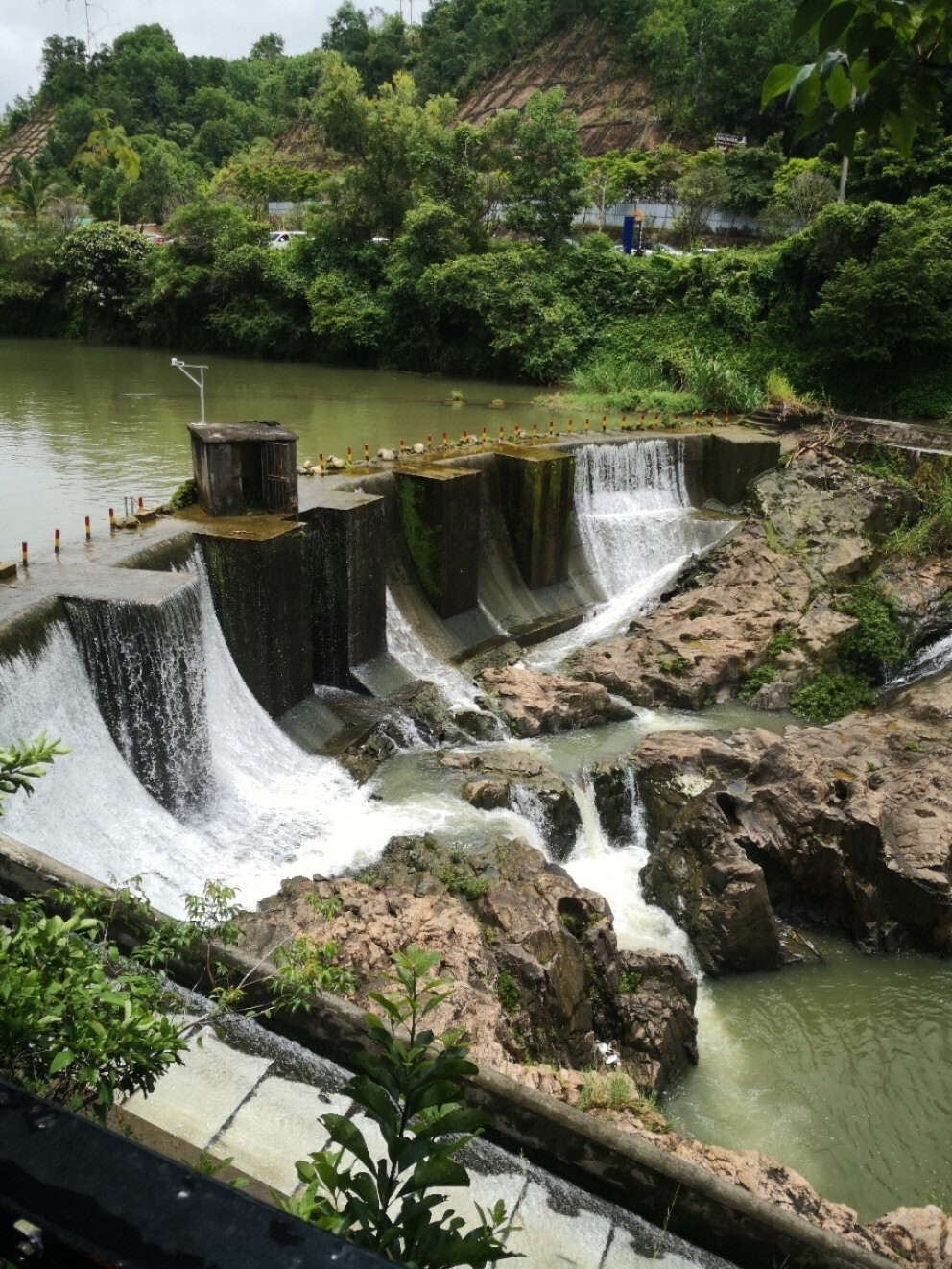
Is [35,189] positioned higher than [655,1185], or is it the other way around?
[35,189]

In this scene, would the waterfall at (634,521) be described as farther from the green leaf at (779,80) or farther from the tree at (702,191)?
the tree at (702,191)

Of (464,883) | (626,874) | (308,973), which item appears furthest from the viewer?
(626,874)

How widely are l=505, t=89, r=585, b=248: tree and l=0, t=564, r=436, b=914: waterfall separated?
22.0 meters

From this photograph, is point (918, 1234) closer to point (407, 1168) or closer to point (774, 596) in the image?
point (407, 1168)

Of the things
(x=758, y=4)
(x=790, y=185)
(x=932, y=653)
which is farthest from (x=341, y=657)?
(x=758, y=4)

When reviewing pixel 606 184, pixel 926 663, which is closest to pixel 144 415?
pixel 926 663

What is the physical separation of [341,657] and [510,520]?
3960mm

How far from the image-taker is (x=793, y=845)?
27.2 feet

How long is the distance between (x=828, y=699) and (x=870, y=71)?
Answer: 34.1 ft

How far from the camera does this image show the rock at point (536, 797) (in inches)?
344

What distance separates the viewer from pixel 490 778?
8969 mm

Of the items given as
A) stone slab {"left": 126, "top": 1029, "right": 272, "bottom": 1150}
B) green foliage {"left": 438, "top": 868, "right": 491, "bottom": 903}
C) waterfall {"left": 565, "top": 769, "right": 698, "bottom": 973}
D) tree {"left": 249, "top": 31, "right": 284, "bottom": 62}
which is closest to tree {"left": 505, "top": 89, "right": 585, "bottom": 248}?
waterfall {"left": 565, "top": 769, "right": 698, "bottom": 973}

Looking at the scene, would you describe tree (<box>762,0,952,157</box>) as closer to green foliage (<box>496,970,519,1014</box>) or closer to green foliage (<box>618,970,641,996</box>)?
green foliage (<box>496,970,519,1014</box>)

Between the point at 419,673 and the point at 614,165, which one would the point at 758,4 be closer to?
the point at 614,165
